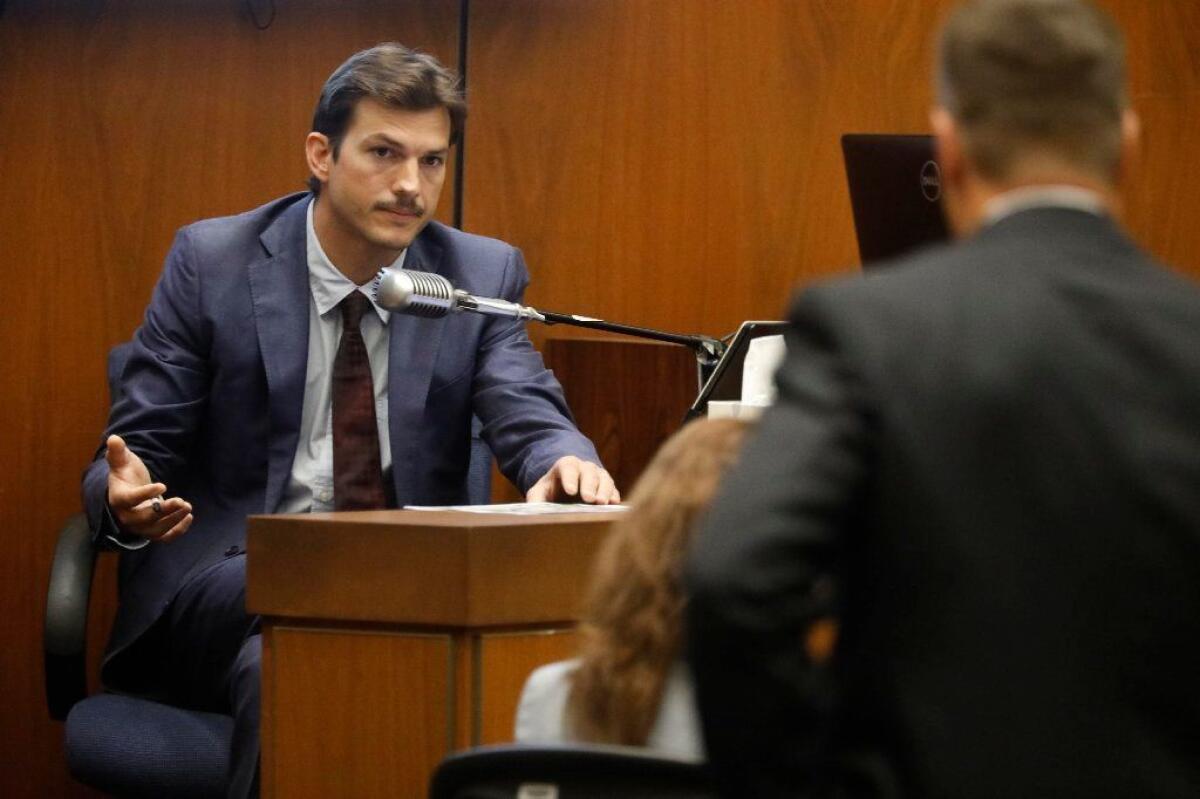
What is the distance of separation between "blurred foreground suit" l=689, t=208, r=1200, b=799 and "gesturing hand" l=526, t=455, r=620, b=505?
1.50 m

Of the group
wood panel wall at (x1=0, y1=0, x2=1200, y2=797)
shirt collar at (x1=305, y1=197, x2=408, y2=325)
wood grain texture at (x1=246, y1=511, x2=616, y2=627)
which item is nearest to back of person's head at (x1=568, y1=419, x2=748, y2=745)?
wood grain texture at (x1=246, y1=511, x2=616, y2=627)

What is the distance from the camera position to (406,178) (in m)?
3.03

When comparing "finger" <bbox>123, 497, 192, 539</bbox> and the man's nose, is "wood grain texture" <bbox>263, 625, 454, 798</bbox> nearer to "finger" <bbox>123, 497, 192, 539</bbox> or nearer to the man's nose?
"finger" <bbox>123, 497, 192, 539</bbox>

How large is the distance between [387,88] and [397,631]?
1.29 metres

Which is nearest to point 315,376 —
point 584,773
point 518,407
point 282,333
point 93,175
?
point 282,333

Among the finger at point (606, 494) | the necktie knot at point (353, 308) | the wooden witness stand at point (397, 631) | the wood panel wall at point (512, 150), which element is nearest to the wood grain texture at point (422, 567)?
the wooden witness stand at point (397, 631)

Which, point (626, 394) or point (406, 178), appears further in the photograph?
point (626, 394)

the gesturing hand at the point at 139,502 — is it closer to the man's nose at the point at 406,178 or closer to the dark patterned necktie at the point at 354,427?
the dark patterned necktie at the point at 354,427

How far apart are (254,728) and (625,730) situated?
1.09 m

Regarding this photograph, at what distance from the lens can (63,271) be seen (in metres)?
3.78

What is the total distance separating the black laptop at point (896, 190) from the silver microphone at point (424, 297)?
672 millimetres

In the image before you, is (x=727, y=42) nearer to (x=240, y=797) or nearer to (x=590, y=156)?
(x=590, y=156)

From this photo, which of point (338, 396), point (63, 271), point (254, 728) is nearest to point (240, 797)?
point (254, 728)

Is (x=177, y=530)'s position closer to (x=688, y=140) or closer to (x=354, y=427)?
(x=354, y=427)
